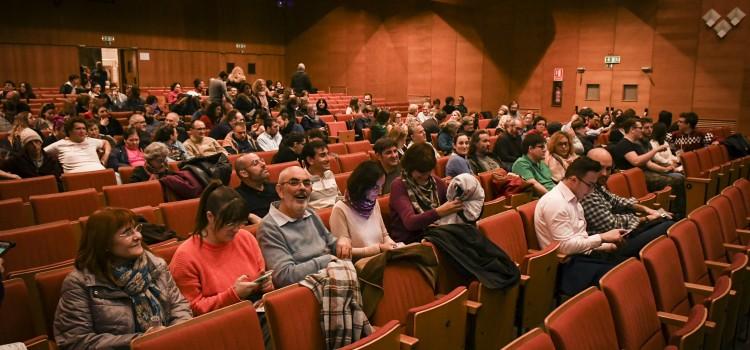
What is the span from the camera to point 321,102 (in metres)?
12.3

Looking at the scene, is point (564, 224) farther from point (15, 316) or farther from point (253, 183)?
point (15, 316)

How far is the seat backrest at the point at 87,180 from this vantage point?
489 cm

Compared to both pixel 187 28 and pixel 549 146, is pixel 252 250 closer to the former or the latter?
pixel 549 146

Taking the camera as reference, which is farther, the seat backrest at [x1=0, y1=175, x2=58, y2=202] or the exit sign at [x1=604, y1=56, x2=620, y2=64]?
the exit sign at [x1=604, y1=56, x2=620, y2=64]

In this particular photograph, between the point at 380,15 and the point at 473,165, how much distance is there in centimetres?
1395

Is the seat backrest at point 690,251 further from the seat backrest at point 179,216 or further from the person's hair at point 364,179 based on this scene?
the seat backrest at point 179,216

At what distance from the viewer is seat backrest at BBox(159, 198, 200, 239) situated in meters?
3.74

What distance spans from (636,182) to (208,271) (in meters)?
4.56

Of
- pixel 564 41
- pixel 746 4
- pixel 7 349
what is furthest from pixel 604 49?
pixel 7 349

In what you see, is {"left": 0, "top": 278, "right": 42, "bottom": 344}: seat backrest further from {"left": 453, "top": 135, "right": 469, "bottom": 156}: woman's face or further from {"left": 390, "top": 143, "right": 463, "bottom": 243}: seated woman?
{"left": 453, "top": 135, "right": 469, "bottom": 156}: woman's face

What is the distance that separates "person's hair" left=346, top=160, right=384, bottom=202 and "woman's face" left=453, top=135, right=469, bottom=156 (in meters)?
2.30

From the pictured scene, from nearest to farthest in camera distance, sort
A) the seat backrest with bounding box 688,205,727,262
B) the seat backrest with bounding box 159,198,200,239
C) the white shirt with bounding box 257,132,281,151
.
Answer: the seat backrest with bounding box 688,205,727,262 < the seat backrest with bounding box 159,198,200,239 < the white shirt with bounding box 257,132,281,151

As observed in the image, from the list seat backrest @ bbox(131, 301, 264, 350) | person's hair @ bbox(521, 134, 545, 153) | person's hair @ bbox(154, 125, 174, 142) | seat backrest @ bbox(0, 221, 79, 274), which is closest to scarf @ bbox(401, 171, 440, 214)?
seat backrest @ bbox(131, 301, 264, 350)

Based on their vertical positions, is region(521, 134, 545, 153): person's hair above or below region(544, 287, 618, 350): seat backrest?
above
